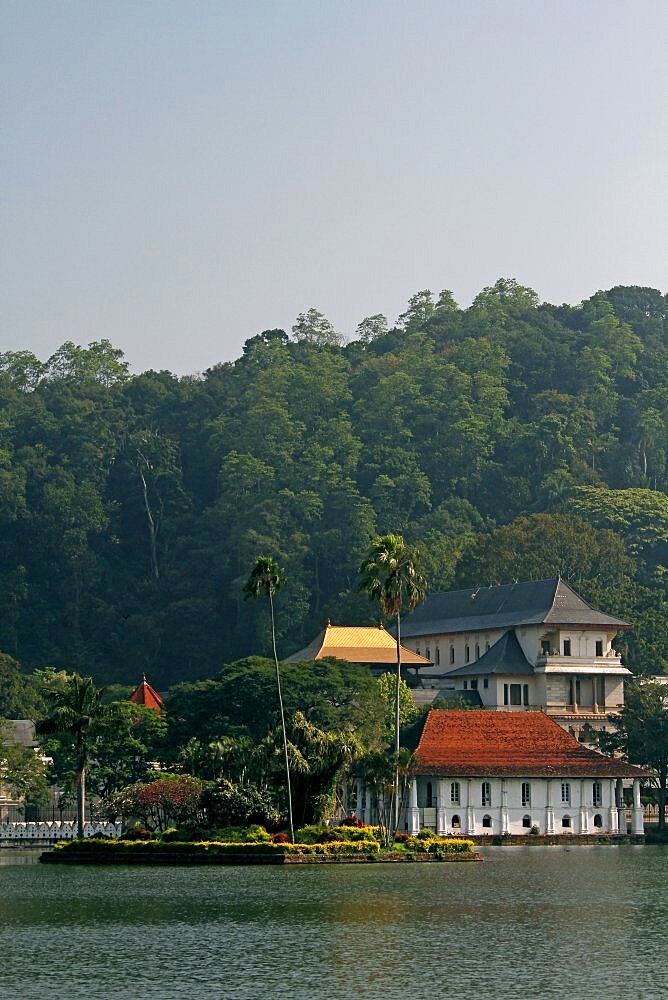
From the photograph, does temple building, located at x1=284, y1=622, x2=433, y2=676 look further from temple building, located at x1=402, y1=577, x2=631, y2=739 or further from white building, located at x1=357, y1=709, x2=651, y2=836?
white building, located at x1=357, y1=709, x2=651, y2=836

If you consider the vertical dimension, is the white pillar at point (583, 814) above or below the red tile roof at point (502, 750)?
below

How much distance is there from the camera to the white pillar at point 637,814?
340 feet

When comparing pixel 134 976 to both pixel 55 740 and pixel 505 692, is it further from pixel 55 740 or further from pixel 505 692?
pixel 505 692

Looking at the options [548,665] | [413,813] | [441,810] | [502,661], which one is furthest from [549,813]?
[502,661]

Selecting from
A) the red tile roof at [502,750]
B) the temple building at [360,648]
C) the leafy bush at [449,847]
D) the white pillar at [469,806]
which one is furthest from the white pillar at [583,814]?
the temple building at [360,648]

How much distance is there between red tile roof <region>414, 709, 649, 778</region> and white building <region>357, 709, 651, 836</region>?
0.17ft

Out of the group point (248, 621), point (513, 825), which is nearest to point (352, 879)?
point (513, 825)

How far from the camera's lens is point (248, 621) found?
542 feet

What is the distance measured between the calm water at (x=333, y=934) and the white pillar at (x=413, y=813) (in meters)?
29.9

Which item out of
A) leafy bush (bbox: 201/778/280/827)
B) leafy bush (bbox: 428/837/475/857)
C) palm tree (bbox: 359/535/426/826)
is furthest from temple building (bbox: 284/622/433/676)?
leafy bush (bbox: 428/837/475/857)

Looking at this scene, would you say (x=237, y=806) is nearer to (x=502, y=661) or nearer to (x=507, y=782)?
(x=507, y=782)

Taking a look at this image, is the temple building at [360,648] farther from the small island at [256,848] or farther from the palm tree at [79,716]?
the small island at [256,848]

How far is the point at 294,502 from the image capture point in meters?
171

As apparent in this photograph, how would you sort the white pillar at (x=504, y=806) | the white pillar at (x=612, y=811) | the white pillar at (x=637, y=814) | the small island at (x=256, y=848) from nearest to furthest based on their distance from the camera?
the small island at (x=256, y=848) < the white pillar at (x=504, y=806) < the white pillar at (x=612, y=811) < the white pillar at (x=637, y=814)
